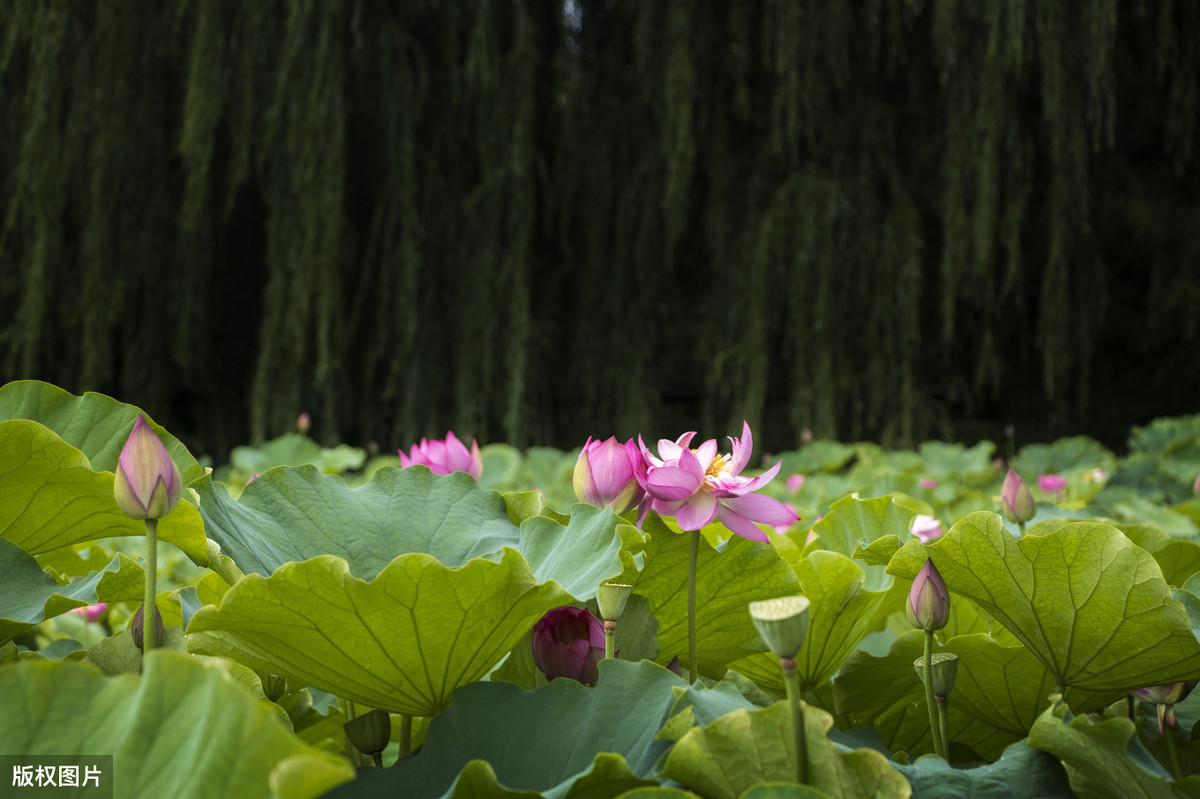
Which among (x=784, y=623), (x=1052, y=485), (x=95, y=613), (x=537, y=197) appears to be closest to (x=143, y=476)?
(x=784, y=623)

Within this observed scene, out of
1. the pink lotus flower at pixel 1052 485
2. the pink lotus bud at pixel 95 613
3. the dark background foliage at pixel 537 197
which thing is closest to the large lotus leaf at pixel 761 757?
the pink lotus bud at pixel 95 613

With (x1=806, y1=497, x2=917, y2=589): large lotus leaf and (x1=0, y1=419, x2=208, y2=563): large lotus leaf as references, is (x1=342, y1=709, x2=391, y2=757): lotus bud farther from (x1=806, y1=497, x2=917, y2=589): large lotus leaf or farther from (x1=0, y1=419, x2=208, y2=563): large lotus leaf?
(x1=806, y1=497, x2=917, y2=589): large lotus leaf

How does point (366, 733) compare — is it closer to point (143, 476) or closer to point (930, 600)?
point (143, 476)

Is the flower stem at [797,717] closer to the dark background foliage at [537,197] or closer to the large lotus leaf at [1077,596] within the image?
the large lotus leaf at [1077,596]

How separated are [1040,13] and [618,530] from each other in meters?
3.50

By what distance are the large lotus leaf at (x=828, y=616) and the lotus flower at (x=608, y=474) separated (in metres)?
0.10

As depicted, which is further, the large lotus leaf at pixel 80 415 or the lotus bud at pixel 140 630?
the large lotus leaf at pixel 80 415

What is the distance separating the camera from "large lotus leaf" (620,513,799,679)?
1.51 ft

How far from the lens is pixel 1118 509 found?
1334 millimetres

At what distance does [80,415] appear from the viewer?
0.55 m

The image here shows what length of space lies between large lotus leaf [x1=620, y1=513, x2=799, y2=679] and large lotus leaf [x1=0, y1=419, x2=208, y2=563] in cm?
22

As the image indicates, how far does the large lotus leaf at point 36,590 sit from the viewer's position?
1.40ft

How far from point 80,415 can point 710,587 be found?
0.38 m

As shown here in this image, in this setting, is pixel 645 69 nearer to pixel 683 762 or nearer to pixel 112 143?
pixel 112 143
